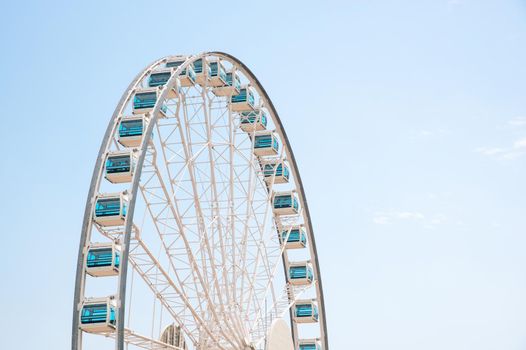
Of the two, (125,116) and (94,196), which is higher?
(125,116)

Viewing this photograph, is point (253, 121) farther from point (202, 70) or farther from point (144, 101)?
point (144, 101)

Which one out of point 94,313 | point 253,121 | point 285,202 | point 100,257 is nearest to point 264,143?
point 253,121

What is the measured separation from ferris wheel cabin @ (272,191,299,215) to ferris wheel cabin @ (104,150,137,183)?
50.0 feet

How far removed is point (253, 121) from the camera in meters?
45.8

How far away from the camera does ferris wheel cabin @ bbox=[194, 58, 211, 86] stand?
39375 millimetres

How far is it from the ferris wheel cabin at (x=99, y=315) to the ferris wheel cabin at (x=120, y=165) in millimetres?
4602

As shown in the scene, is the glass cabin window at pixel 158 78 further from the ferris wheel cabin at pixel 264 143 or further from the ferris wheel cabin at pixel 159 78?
the ferris wheel cabin at pixel 264 143

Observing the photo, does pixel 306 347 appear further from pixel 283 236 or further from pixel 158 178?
pixel 158 178

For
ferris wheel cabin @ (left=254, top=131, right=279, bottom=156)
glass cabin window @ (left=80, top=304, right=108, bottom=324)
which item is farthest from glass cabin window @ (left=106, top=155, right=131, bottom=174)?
ferris wheel cabin @ (left=254, top=131, right=279, bottom=156)

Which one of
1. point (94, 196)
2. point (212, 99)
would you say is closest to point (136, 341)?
point (94, 196)

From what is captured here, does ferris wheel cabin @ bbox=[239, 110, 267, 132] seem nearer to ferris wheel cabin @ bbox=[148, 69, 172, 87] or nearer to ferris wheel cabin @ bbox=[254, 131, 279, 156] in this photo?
ferris wheel cabin @ bbox=[254, 131, 279, 156]

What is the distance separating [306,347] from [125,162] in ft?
62.6

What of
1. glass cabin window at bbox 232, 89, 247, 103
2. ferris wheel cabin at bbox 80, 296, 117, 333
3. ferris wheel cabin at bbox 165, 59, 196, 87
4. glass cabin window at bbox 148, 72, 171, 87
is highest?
glass cabin window at bbox 232, 89, 247, 103

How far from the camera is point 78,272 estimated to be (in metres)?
31.5
